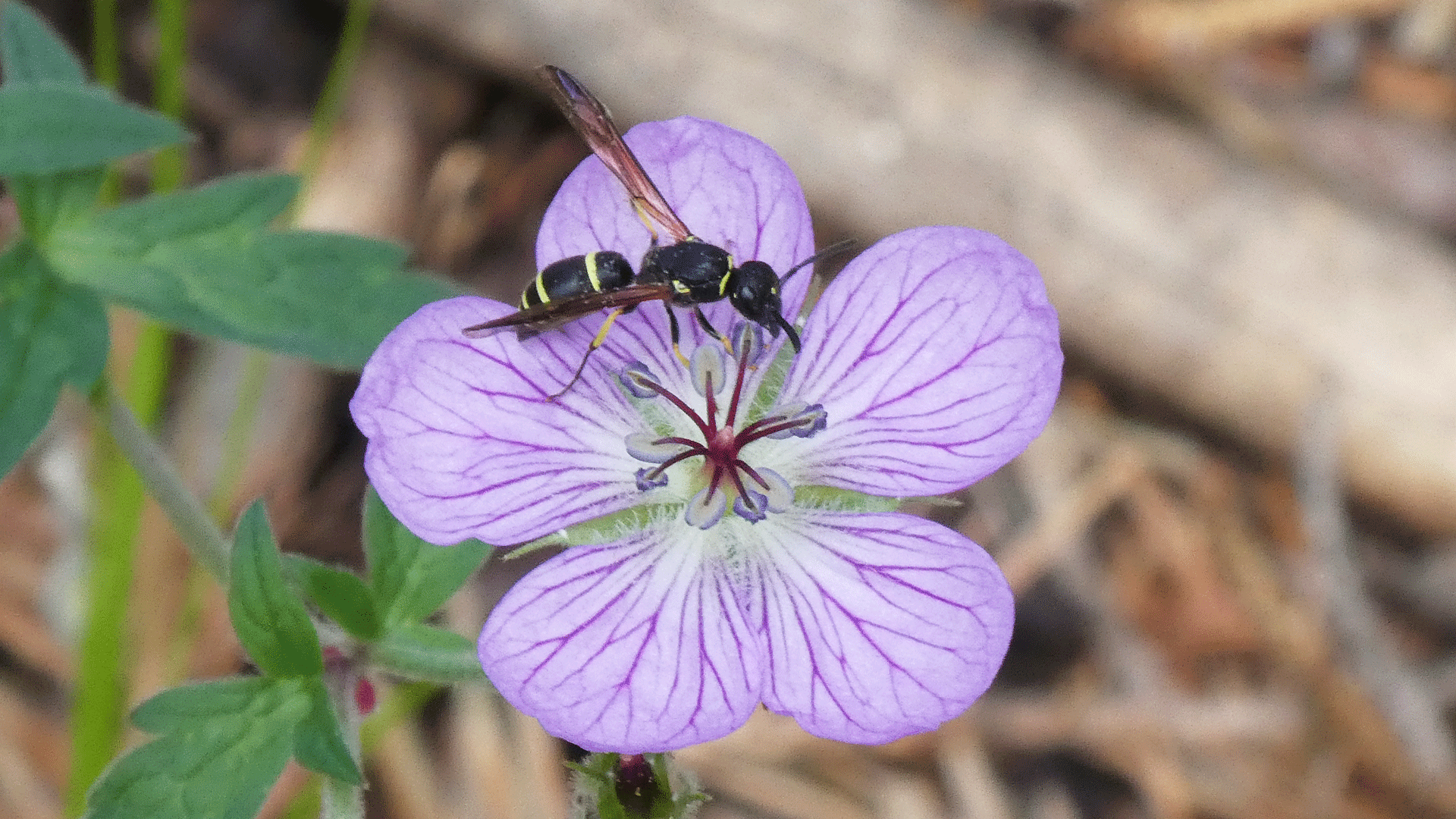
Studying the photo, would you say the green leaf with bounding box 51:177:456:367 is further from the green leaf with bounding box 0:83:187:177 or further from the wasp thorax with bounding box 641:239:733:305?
the wasp thorax with bounding box 641:239:733:305

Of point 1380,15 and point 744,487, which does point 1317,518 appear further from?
point 744,487

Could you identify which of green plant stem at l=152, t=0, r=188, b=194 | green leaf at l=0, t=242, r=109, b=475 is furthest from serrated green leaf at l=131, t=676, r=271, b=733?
green plant stem at l=152, t=0, r=188, b=194

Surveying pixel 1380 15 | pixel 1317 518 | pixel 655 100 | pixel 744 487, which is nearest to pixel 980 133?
pixel 655 100

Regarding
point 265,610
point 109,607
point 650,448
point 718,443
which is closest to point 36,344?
point 265,610

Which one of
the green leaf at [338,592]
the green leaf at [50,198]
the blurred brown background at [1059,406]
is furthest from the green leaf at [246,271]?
the blurred brown background at [1059,406]

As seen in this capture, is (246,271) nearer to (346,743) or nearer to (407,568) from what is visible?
(407,568)
